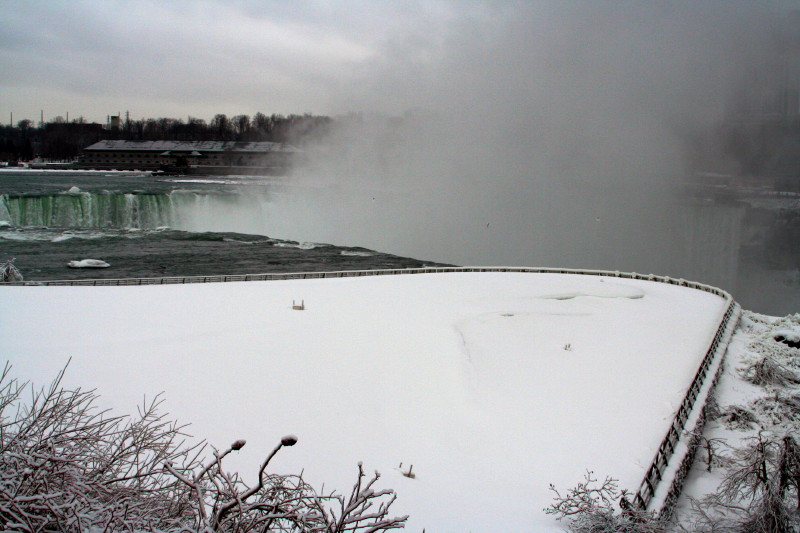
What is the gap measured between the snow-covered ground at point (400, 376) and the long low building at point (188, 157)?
10011cm

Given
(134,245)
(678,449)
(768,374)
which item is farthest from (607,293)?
(134,245)

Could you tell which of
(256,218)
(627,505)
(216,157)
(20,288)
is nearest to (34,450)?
(627,505)

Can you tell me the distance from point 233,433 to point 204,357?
4769mm

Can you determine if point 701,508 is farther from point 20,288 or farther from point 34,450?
point 20,288

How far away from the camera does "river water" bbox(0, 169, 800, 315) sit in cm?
4941

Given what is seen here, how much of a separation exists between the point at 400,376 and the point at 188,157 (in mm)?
114170

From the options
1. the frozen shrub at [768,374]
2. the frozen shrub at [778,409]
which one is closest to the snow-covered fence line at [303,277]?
the frozen shrub at [768,374]

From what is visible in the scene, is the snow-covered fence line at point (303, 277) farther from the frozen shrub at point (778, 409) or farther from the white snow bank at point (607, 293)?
the frozen shrub at point (778, 409)

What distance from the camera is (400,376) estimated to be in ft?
62.5

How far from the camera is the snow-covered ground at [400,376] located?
1402 centimetres

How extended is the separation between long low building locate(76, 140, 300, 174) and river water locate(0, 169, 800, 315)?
14.9 meters

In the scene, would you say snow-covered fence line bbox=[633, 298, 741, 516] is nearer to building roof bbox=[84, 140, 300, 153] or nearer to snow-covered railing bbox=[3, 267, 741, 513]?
snow-covered railing bbox=[3, 267, 741, 513]

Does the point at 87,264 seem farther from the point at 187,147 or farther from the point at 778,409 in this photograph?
the point at 187,147

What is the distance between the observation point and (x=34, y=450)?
643cm
